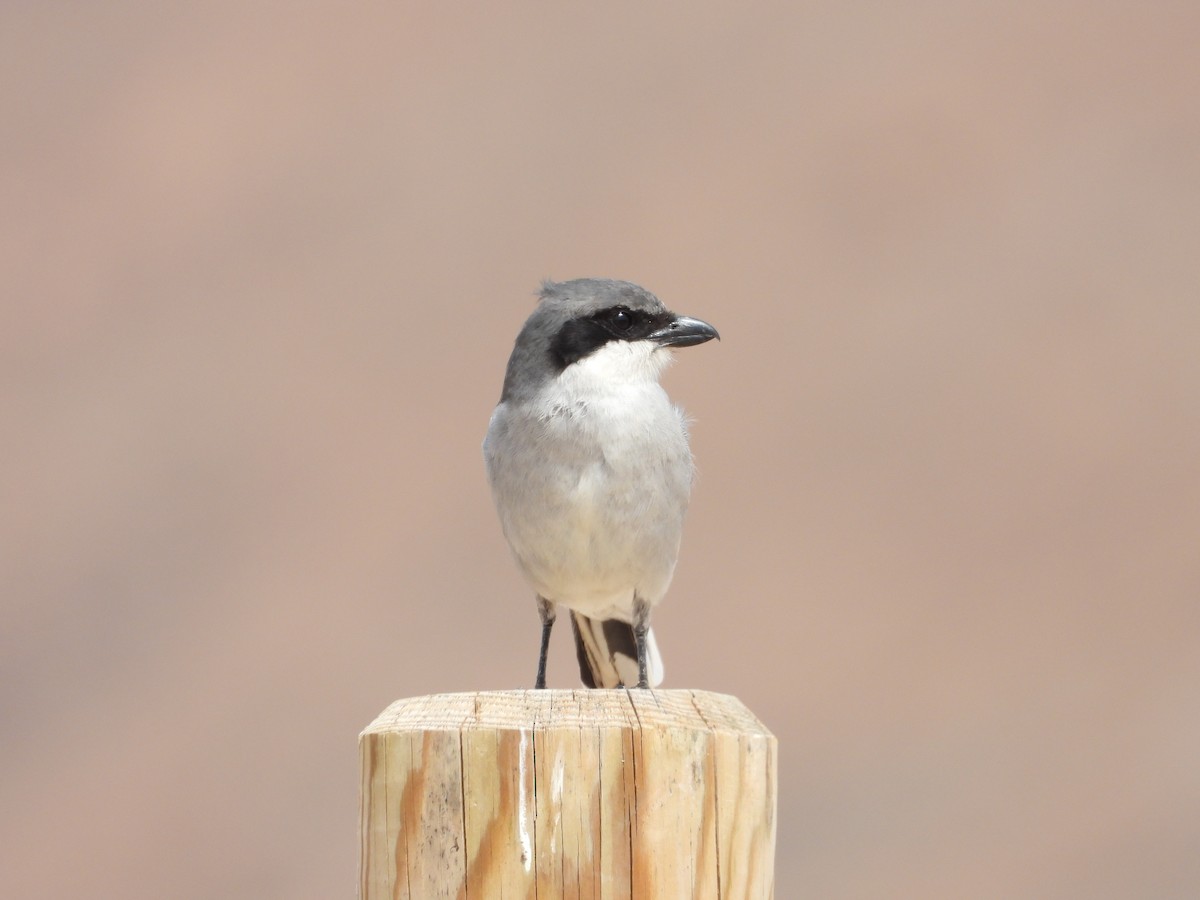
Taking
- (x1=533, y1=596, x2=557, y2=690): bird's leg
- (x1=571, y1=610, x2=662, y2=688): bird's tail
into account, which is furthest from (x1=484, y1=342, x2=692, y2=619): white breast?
(x1=571, y1=610, x2=662, y2=688): bird's tail

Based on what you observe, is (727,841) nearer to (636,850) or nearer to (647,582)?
(636,850)

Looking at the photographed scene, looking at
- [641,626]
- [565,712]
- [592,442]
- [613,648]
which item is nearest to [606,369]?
[592,442]

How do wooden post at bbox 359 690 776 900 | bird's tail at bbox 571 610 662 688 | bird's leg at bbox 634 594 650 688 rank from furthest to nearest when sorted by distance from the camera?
bird's tail at bbox 571 610 662 688 < bird's leg at bbox 634 594 650 688 < wooden post at bbox 359 690 776 900

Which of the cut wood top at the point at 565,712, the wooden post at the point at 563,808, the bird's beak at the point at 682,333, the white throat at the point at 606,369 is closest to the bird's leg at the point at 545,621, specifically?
the white throat at the point at 606,369

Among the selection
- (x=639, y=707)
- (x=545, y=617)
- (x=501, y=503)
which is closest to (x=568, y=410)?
(x=501, y=503)

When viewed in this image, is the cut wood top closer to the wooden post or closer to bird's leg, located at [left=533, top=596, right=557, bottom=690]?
the wooden post

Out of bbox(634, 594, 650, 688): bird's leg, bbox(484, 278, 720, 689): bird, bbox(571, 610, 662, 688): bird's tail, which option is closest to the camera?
bbox(484, 278, 720, 689): bird
